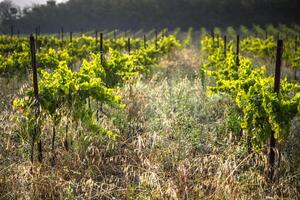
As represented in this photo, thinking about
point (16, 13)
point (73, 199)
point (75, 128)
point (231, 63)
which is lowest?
point (73, 199)

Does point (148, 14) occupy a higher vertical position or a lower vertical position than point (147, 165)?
higher

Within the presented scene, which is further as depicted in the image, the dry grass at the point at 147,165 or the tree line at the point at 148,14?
the tree line at the point at 148,14

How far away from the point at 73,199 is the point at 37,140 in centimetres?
99

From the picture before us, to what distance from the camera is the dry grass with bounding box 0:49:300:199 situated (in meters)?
3.53

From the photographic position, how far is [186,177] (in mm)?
3648

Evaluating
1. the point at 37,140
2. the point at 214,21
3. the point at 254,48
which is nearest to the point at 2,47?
the point at 254,48

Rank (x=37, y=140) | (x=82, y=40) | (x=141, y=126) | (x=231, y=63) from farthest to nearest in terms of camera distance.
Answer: (x=82, y=40) < (x=231, y=63) < (x=141, y=126) < (x=37, y=140)

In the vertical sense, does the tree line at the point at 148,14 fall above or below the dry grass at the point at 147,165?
above

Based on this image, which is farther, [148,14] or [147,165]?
[148,14]

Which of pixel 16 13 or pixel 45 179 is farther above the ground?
pixel 16 13

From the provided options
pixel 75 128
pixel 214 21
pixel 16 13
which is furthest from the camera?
pixel 16 13

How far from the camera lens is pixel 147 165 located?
406 centimetres

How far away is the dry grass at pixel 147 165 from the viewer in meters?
3.53

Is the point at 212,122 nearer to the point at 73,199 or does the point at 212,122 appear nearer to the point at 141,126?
the point at 141,126
